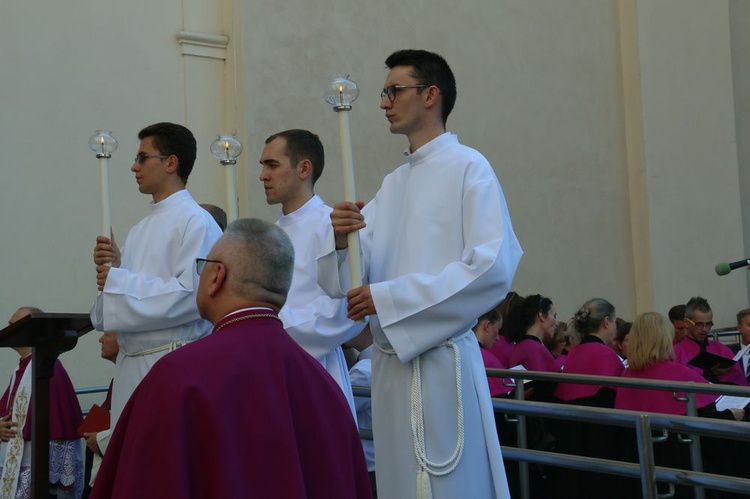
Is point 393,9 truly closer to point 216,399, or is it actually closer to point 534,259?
point 534,259

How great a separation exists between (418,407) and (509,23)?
942 cm

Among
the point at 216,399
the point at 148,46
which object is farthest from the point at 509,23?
the point at 216,399

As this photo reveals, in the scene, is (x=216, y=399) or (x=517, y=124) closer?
(x=216, y=399)

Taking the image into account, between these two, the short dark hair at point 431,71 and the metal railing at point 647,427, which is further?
the metal railing at point 647,427

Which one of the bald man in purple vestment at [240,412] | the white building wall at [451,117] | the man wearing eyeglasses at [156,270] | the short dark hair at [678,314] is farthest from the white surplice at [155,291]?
the short dark hair at [678,314]

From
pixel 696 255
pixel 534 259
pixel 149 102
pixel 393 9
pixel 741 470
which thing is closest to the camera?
pixel 741 470

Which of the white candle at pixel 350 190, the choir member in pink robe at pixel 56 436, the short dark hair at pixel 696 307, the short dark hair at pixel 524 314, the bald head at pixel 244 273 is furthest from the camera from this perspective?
the short dark hair at pixel 696 307

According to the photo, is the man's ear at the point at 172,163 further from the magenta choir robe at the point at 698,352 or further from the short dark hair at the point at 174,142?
the magenta choir robe at the point at 698,352

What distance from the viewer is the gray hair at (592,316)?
679 cm

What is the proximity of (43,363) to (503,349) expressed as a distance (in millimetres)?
3895

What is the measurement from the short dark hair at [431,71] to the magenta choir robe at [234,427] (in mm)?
1548

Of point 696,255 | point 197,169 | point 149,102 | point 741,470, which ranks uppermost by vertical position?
point 149,102

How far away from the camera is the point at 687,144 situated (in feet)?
43.7

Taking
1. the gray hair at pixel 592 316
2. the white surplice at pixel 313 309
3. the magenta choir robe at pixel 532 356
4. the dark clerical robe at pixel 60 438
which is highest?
the white surplice at pixel 313 309
